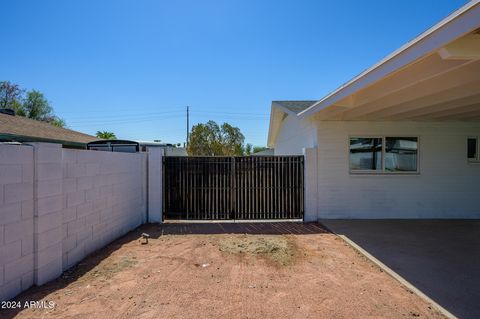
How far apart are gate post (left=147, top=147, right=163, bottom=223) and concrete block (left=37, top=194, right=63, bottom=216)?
357 cm

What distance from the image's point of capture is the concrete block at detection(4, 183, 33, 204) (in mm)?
3070

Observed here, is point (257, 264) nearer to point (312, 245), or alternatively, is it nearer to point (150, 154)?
point (312, 245)

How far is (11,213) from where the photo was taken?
10.3ft

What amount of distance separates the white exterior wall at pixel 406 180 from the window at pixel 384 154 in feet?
0.54

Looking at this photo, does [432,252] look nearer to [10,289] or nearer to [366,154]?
[366,154]

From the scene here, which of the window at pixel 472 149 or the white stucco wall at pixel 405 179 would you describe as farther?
the window at pixel 472 149

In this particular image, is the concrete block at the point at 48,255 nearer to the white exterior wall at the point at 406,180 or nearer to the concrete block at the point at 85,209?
the concrete block at the point at 85,209

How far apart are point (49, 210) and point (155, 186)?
3834 mm

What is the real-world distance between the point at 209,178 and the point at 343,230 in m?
3.51

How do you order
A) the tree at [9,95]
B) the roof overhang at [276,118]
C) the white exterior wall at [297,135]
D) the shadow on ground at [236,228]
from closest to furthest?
the shadow on ground at [236,228] → the white exterior wall at [297,135] → the roof overhang at [276,118] → the tree at [9,95]

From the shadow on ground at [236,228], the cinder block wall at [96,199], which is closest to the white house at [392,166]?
the shadow on ground at [236,228]

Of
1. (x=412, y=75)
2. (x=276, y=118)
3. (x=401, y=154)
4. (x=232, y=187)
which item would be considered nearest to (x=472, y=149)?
(x=401, y=154)

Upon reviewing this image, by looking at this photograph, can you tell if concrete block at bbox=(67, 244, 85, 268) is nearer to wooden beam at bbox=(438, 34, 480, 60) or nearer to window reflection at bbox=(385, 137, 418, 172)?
wooden beam at bbox=(438, 34, 480, 60)

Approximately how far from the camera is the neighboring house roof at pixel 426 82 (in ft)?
9.97
